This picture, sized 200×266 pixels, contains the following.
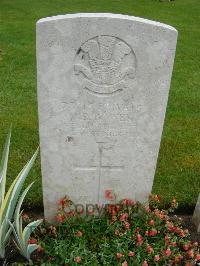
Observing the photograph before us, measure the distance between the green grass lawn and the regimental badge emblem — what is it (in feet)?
4.67

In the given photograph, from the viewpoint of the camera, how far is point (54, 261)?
329cm

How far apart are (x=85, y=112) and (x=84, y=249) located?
3.23ft

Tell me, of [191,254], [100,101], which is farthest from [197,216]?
[100,101]

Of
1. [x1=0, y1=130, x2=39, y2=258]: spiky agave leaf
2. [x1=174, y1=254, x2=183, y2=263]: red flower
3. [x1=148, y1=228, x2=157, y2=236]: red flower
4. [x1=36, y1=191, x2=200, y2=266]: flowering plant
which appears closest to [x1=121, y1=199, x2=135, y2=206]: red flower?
[x1=36, y1=191, x2=200, y2=266]: flowering plant

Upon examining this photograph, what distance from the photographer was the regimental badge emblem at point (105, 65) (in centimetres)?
297

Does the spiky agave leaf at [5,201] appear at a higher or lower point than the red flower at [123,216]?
higher

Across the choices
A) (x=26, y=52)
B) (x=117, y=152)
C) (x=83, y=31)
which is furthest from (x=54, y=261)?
(x=26, y=52)

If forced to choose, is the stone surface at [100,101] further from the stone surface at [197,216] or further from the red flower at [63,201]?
the stone surface at [197,216]

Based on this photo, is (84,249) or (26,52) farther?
(26,52)

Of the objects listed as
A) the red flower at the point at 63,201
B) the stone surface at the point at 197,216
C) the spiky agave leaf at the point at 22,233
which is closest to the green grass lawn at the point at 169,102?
the stone surface at the point at 197,216

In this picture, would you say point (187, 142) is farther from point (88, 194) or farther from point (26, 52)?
point (26, 52)

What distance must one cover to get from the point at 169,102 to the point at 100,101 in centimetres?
313

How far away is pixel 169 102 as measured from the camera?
20.2 ft

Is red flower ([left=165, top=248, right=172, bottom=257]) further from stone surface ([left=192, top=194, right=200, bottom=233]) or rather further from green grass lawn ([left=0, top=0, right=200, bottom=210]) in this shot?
green grass lawn ([left=0, top=0, right=200, bottom=210])
